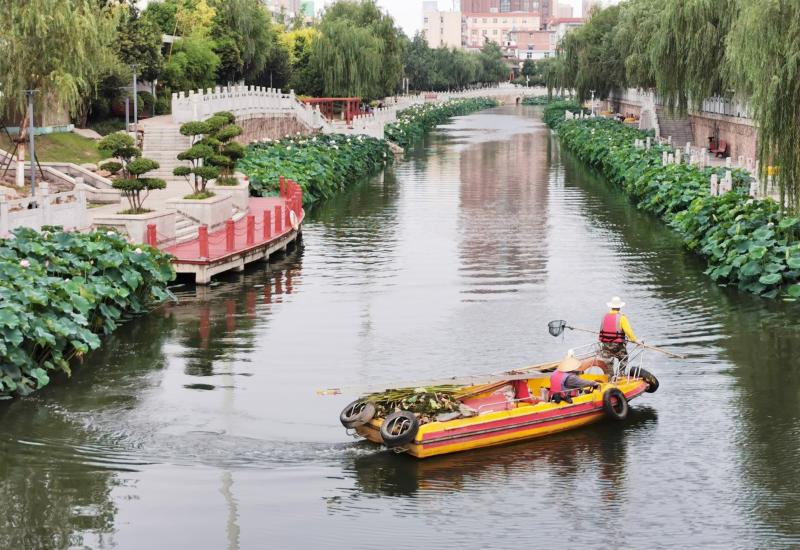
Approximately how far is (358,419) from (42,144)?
31.5 m

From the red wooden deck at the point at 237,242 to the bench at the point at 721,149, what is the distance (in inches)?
940

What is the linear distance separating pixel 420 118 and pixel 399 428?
95867 mm

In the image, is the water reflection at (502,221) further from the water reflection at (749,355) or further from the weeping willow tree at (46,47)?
the weeping willow tree at (46,47)

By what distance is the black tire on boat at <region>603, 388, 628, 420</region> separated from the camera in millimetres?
18844

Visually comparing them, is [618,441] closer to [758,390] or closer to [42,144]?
[758,390]

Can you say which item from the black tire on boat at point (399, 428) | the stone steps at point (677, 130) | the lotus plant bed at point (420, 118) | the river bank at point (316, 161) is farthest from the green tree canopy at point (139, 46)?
the black tire on boat at point (399, 428)

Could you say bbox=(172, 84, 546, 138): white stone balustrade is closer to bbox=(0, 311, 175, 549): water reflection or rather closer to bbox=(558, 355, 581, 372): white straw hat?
bbox=(0, 311, 175, 549): water reflection

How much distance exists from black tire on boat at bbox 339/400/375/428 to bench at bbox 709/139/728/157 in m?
42.3

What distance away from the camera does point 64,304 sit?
72.9ft

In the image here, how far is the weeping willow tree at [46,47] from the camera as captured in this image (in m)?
34.7

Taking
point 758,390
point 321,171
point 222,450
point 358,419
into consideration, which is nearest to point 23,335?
point 222,450

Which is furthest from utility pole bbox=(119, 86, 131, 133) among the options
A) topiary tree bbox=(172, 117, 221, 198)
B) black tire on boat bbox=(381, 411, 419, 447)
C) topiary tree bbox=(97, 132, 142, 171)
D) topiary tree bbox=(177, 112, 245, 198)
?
black tire on boat bbox=(381, 411, 419, 447)

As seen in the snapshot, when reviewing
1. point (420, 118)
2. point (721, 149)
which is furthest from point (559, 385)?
point (420, 118)

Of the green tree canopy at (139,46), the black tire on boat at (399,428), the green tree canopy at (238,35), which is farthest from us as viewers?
the green tree canopy at (238,35)
